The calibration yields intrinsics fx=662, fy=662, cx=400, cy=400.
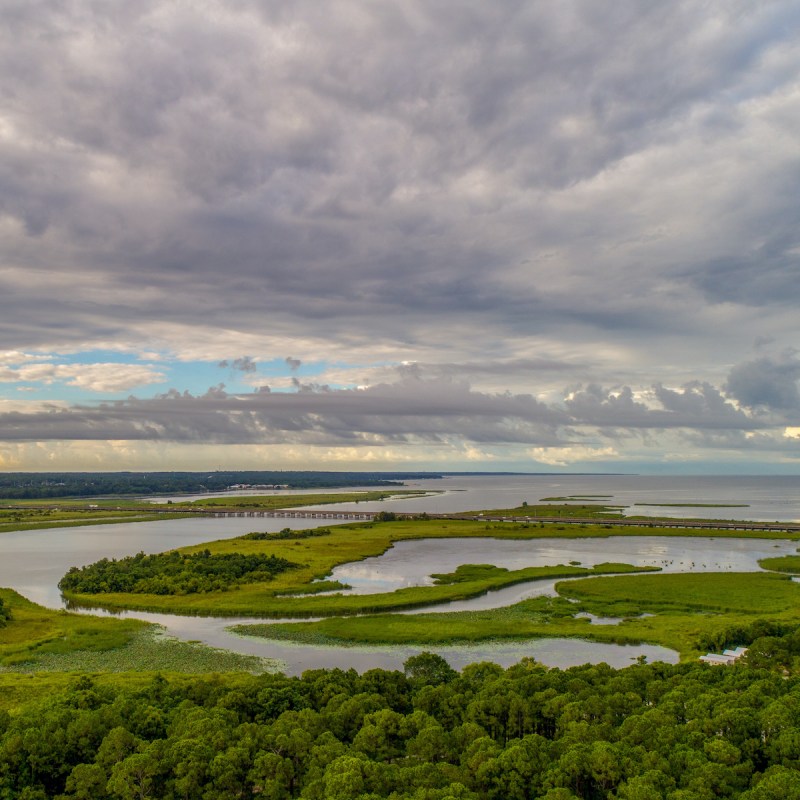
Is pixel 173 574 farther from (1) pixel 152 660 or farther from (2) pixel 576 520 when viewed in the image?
(2) pixel 576 520

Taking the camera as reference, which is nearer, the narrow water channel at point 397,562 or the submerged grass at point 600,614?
the narrow water channel at point 397,562

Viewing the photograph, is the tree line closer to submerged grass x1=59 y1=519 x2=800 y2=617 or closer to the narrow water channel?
submerged grass x1=59 y1=519 x2=800 y2=617

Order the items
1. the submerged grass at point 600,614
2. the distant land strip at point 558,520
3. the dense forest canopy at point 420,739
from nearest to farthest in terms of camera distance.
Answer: the dense forest canopy at point 420,739 < the submerged grass at point 600,614 < the distant land strip at point 558,520

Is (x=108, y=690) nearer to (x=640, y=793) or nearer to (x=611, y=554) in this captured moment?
(x=640, y=793)

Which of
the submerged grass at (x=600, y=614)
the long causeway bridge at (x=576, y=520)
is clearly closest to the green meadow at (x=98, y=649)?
the submerged grass at (x=600, y=614)

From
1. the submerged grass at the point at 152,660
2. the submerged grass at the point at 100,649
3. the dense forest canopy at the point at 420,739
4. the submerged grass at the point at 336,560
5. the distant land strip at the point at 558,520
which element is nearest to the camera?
the dense forest canopy at the point at 420,739

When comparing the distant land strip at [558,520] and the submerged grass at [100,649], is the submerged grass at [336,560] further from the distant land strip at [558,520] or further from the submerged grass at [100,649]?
the submerged grass at [100,649]

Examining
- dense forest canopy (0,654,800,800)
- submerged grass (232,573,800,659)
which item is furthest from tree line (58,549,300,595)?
dense forest canopy (0,654,800,800)
